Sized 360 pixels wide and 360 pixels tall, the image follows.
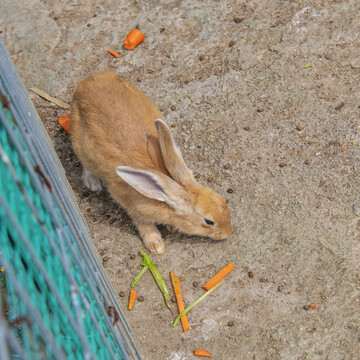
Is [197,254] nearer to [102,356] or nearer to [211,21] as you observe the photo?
[102,356]

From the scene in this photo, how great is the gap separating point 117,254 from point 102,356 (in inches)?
75.6

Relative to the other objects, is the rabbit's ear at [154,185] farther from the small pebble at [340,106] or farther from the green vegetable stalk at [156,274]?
the small pebble at [340,106]

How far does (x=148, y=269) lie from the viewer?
3957mm

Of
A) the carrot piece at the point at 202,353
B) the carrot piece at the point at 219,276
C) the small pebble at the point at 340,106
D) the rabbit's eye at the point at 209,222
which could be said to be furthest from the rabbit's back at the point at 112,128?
the small pebble at the point at 340,106

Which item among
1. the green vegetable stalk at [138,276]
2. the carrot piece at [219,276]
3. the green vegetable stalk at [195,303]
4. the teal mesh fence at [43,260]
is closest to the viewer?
the teal mesh fence at [43,260]

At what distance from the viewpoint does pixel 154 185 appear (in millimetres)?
3734

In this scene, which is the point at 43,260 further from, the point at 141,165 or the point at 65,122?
the point at 65,122

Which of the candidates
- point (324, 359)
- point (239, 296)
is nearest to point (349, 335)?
point (324, 359)

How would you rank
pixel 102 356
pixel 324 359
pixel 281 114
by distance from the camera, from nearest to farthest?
pixel 102 356 < pixel 324 359 < pixel 281 114

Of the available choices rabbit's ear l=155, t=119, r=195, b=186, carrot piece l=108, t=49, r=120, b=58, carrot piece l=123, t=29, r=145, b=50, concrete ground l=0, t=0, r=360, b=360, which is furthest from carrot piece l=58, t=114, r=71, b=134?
rabbit's ear l=155, t=119, r=195, b=186

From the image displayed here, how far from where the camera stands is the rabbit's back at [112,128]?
388 centimetres

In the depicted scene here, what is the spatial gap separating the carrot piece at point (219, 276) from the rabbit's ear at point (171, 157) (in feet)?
2.49

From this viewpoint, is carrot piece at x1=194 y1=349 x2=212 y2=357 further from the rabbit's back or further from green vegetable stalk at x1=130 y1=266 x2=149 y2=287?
the rabbit's back

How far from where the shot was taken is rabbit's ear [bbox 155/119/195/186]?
368 centimetres
